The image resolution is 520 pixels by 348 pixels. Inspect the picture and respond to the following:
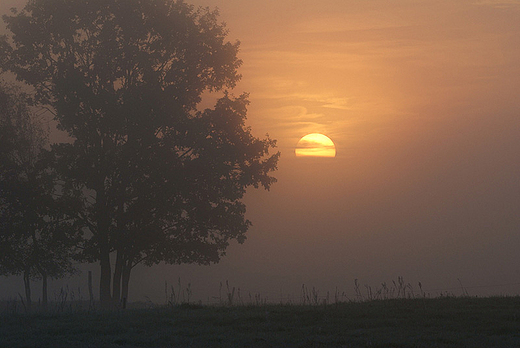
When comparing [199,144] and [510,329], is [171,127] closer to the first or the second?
[199,144]

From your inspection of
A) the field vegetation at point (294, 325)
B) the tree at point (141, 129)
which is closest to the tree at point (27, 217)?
the tree at point (141, 129)

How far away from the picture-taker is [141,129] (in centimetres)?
3045

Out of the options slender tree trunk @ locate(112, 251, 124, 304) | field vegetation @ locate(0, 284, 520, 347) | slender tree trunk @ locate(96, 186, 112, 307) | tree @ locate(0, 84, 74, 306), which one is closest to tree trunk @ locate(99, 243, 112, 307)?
slender tree trunk @ locate(96, 186, 112, 307)

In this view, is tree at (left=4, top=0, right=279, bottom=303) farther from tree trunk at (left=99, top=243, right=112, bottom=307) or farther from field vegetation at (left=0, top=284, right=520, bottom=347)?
field vegetation at (left=0, top=284, right=520, bottom=347)

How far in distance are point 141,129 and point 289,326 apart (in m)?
17.8

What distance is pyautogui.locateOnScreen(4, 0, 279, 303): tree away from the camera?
3055cm

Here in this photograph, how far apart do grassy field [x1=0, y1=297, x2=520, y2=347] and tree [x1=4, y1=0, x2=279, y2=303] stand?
12118mm

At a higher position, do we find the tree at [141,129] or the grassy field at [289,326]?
the tree at [141,129]

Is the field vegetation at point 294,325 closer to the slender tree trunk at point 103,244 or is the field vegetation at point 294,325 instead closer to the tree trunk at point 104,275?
the slender tree trunk at point 103,244

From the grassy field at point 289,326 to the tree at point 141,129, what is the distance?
39.8 feet

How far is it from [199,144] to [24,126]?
572 inches

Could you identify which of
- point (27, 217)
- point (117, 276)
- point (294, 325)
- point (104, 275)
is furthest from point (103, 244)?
point (294, 325)

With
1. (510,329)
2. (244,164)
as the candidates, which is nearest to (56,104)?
(244,164)

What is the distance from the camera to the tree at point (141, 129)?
100 feet
